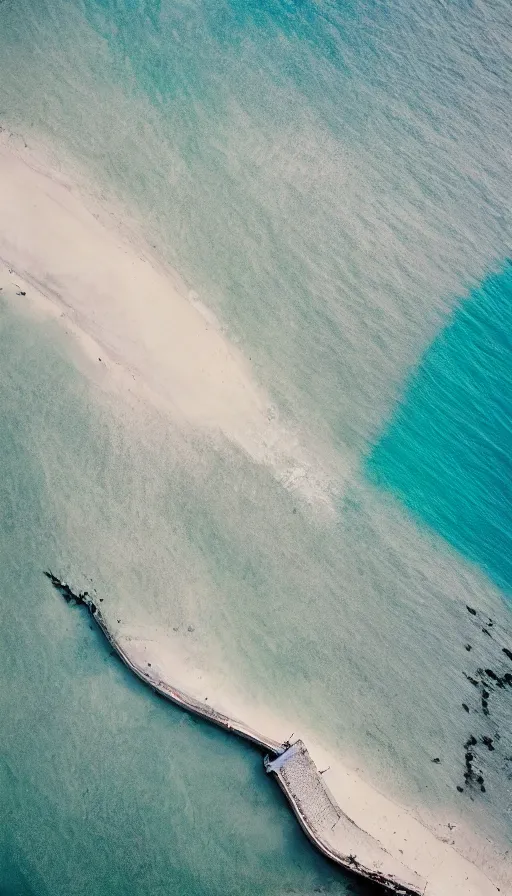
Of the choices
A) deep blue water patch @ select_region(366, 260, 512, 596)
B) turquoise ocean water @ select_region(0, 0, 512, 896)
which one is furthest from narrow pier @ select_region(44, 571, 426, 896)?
deep blue water patch @ select_region(366, 260, 512, 596)

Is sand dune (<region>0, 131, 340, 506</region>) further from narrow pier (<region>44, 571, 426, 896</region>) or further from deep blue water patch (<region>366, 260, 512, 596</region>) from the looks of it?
narrow pier (<region>44, 571, 426, 896</region>)

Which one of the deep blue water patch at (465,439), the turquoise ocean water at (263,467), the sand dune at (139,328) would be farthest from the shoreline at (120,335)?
the deep blue water patch at (465,439)

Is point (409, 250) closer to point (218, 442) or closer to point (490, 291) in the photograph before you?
point (490, 291)

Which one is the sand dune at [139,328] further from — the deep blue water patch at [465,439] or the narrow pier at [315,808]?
the narrow pier at [315,808]

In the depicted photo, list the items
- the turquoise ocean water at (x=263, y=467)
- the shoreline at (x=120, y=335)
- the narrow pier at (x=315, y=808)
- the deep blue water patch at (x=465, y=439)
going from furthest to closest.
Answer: the deep blue water patch at (x=465, y=439) → the shoreline at (x=120, y=335) → the turquoise ocean water at (x=263, y=467) → the narrow pier at (x=315, y=808)

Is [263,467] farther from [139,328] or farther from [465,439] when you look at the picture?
[465,439]

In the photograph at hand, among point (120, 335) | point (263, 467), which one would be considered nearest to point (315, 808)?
point (263, 467)

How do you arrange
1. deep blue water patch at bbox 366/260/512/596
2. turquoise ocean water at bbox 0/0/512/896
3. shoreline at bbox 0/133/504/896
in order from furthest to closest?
deep blue water patch at bbox 366/260/512/596 → shoreline at bbox 0/133/504/896 → turquoise ocean water at bbox 0/0/512/896
